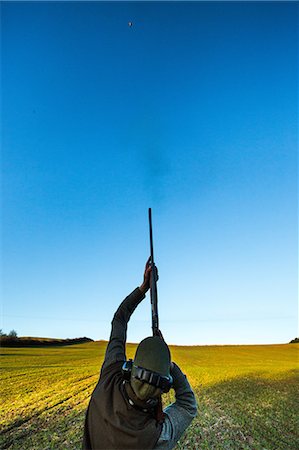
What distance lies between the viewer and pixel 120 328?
2951mm

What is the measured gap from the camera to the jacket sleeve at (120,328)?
105 inches

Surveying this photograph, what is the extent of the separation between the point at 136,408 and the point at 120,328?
0.78m

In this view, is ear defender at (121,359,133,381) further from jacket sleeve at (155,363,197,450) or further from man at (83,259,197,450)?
jacket sleeve at (155,363,197,450)

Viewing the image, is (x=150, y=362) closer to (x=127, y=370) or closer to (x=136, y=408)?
(x=127, y=370)

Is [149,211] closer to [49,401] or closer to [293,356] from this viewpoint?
[49,401]

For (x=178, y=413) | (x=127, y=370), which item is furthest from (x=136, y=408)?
(x=178, y=413)

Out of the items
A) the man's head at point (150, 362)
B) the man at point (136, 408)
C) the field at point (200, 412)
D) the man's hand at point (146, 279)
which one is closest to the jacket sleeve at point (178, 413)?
the man at point (136, 408)

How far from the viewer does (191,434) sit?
9727mm

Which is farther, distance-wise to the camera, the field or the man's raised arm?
the field

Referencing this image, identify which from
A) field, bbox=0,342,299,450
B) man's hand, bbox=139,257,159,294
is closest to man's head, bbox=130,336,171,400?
man's hand, bbox=139,257,159,294

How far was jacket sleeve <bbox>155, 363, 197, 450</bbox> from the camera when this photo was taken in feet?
8.02

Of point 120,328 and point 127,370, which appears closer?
point 127,370

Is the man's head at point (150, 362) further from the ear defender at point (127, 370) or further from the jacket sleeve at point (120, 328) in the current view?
the jacket sleeve at point (120, 328)

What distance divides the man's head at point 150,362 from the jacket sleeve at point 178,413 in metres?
0.38
